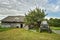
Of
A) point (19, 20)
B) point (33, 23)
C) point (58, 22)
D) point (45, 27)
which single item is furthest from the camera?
point (19, 20)

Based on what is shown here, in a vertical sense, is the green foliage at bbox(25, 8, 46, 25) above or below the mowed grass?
above

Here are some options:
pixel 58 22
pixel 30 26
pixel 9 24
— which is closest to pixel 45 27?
pixel 30 26

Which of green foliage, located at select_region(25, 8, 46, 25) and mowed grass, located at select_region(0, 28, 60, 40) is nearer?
mowed grass, located at select_region(0, 28, 60, 40)

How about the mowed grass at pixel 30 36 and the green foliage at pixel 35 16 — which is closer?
the mowed grass at pixel 30 36

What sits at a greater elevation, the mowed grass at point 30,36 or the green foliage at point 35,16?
the green foliage at point 35,16

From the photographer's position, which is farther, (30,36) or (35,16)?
(35,16)

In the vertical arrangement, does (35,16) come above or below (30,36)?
above

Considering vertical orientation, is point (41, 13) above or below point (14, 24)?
above

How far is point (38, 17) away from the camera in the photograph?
40.0m

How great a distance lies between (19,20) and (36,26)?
17.0m

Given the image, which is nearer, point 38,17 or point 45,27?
point 45,27

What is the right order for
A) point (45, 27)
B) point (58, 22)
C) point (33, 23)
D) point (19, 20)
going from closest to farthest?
point (45, 27) → point (33, 23) → point (58, 22) → point (19, 20)

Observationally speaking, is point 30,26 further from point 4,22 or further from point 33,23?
point 4,22

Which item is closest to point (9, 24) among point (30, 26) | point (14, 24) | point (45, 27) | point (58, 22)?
point (14, 24)
